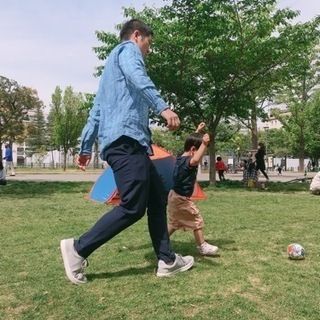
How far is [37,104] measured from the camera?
1647 cm

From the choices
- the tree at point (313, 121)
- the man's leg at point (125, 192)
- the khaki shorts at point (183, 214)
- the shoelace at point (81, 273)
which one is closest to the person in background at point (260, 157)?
the khaki shorts at point (183, 214)

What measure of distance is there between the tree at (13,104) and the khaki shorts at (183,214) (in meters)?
13.3

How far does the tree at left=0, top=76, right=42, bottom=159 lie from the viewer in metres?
15.9

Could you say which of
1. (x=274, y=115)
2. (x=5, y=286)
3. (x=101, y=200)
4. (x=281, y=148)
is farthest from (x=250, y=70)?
(x=281, y=148)

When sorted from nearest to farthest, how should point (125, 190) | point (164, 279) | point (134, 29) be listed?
point (125, 190) → point (164, 279) → point (134, 29)

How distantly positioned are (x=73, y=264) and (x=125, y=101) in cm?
124

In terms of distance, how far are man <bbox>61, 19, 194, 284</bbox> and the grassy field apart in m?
0.25

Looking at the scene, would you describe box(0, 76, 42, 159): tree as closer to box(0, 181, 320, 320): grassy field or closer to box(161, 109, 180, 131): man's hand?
box(0, 181, 320, 320): grassy field

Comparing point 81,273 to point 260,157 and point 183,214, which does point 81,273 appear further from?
point 260,157

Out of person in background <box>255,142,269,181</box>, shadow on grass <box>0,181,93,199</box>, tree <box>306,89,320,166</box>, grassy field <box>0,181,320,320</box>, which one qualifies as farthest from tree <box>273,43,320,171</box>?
grassy field <box>0,181,320,320</box>

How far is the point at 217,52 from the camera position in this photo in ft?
39.0

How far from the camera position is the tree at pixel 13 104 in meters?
15.9

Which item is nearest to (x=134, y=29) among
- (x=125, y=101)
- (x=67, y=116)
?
(x=125, y=101)

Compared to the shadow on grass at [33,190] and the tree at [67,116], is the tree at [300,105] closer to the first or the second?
the tree at [67,116]
